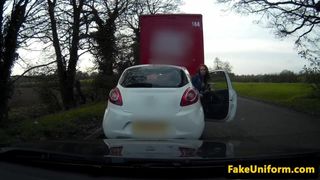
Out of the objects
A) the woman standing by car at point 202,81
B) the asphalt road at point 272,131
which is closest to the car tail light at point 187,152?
the asphalt road at point 272,131

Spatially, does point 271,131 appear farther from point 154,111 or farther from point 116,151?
point 116,151

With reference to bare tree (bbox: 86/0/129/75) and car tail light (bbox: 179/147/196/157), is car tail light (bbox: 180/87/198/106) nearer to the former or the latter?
car tail light (bbox: 179/147/196/157)

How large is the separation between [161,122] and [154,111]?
0.23 metres

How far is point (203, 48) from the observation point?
60.7 ft

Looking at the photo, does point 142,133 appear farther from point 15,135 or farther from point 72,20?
point 72,20

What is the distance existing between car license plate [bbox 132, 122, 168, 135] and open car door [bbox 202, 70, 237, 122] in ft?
11.8

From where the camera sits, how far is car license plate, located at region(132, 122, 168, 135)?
903 cm

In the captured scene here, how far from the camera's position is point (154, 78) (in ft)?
32.4

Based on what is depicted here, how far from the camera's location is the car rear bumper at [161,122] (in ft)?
29.7

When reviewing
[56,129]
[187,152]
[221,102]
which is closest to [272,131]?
[221,102]

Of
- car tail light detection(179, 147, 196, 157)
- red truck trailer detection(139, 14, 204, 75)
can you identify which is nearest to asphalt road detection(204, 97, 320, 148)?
red truck trailer detection(139, 14, 204, 75)

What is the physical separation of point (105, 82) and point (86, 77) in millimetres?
4124

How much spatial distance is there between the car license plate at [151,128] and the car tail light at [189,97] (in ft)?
1.87

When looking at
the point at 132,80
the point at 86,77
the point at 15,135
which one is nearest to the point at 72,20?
the point at 86,77
